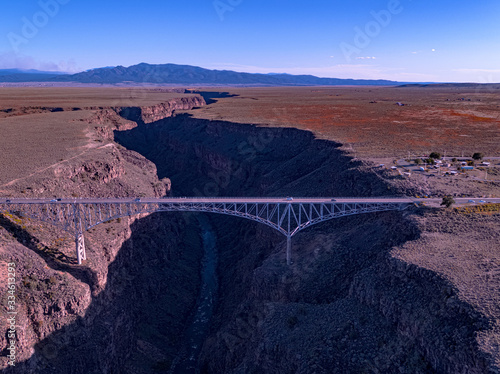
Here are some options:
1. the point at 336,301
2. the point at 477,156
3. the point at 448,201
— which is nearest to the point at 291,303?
the point at 336,301

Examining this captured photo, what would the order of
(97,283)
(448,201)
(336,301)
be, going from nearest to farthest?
(336,301), (448,201), (97,283)

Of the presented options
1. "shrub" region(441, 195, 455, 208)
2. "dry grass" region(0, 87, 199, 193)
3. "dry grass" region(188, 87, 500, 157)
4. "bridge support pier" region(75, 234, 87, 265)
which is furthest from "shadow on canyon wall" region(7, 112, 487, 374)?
"dry grass" region(0, 87, 199, 193)

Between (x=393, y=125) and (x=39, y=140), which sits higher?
(x=393, y=125)

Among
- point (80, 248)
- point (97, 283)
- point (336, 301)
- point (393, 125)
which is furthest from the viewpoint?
point (393, 125)

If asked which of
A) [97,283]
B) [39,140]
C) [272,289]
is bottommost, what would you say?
[97,283]

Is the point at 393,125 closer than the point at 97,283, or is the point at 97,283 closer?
the point at 97,283

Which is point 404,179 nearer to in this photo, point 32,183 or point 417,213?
point 417,213

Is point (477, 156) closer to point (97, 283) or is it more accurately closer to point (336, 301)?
point (336, 301)
